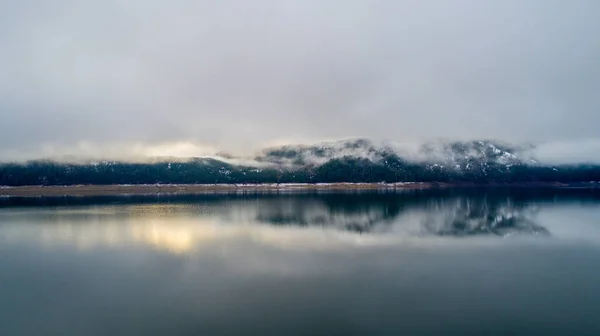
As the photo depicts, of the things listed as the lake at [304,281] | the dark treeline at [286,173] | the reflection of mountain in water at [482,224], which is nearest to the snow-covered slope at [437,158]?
the dark treeline at [286,173]

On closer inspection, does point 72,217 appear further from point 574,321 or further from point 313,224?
point 574,321

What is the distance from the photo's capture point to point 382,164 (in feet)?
578

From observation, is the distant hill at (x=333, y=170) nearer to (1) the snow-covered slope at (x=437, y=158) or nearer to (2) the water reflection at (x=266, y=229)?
(1) the snow-covered slope at (x=437, y=158)

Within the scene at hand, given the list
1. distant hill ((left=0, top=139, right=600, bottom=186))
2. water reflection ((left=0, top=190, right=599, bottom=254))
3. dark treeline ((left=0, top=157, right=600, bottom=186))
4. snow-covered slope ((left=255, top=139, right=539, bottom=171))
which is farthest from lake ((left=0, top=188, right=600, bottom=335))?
snow-covered slope ((left=255, top=139, right=539, bottom=171))

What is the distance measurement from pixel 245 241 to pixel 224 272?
8679 millimetres

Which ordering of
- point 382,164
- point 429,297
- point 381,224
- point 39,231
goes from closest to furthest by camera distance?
point 429,297 < point 39,231 < point 381,224 < point 382,164

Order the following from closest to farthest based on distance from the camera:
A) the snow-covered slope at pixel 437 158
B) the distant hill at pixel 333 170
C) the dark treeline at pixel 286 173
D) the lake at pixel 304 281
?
the lake at pixel 304 281 < the dark treeline at pixel 286 173 < the distant hill at pixel 333 170 < the snow-covered slope at pixel 437 158

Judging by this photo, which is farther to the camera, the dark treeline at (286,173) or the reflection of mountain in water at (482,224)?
the dark treeline at (286,173)

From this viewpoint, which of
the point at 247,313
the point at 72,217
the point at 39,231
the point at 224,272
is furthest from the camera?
the point at 72,217

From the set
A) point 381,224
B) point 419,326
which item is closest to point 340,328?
point 419,326

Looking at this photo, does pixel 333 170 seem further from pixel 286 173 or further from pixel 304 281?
pixel 304 281

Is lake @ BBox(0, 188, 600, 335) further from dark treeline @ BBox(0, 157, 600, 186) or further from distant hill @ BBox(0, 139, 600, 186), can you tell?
distant hill @ BBox(0, 139, 600, 186)

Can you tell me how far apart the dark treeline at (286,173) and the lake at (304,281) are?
12190 centimetres

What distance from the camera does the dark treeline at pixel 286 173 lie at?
139500 mm
